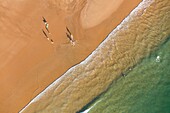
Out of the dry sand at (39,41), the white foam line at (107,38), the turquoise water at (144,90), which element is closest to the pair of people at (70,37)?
the dry sand at (39,41)

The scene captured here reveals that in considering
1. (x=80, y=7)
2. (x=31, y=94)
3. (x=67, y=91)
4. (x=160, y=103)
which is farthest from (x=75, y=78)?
(x=160, y=103)

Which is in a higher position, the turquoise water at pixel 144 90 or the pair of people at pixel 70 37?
the pair of people at pixel 70 37

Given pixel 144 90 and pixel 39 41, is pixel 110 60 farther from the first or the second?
pixel 39 41

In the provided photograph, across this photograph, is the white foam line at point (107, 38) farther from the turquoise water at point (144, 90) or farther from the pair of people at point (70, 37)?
the turquoise water at point (144, 90)

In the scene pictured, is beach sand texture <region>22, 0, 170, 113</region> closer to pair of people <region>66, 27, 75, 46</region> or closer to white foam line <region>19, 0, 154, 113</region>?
white foam line <region>19, 0, 154, 113</region>

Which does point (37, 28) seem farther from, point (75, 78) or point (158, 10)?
point (158, 10)
